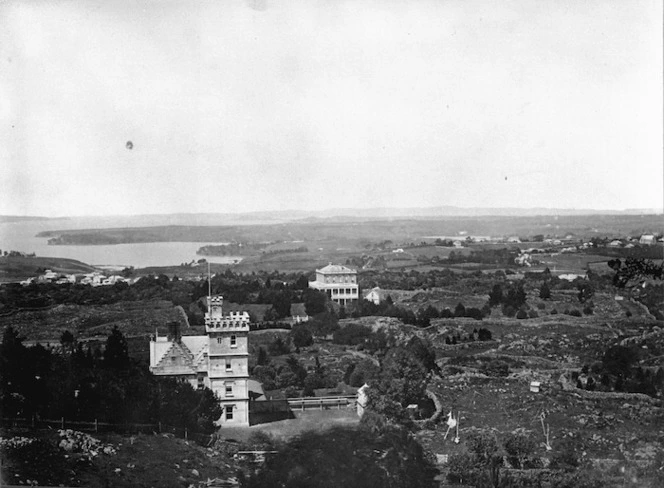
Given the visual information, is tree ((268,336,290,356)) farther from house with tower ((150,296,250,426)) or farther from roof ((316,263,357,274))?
roof ((316,263,357,274))

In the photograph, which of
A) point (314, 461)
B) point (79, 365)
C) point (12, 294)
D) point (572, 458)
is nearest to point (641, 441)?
point (572, 458)

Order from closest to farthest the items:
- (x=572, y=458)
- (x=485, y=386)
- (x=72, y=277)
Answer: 1. (x=572, y=458)
2. (x=485, y=386)
3. (x=72, y=277)

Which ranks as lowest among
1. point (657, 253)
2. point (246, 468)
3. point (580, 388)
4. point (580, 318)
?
point (246, 468)

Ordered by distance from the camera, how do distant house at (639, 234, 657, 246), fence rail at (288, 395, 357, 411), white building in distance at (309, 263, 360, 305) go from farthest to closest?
1. white building in distance at (309, 263, 360, 305)
2. fence rail at (288, 395, 357, 411)
3. distant house at (639, 234, 657, 246)

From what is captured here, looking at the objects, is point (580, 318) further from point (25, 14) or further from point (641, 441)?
point (25, 14)

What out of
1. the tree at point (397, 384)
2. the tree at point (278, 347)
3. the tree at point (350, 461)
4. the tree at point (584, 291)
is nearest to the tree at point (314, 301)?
the tree at point (278, 347)

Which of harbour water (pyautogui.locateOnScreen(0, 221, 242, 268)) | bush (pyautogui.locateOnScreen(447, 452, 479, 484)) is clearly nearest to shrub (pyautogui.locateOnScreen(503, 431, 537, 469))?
bush (pyautogui.locateOnScreen(447, 452, 479, 484))
